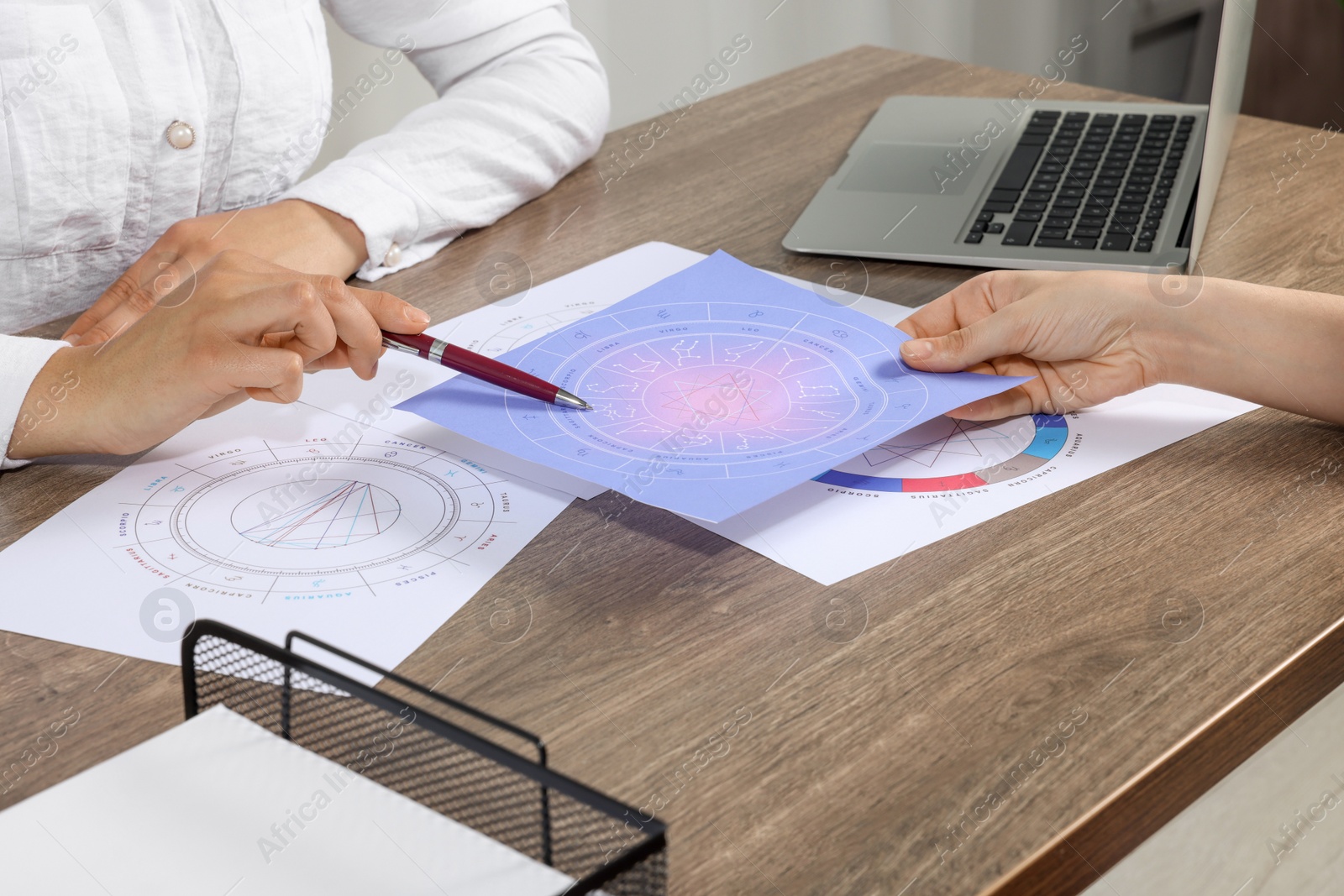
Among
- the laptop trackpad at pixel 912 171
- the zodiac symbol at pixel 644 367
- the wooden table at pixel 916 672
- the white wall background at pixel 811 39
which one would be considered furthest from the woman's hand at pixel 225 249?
the white wall background at pixel 811 39

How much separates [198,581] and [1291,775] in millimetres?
1190

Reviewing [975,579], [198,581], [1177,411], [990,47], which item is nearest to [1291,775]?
[1177,411]

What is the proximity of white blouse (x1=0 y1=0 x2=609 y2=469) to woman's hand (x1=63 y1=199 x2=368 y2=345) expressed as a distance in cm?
2

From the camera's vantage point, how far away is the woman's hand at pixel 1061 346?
2.39 ft

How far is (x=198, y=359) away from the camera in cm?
70

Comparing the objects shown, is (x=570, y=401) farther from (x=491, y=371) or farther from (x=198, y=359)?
(x=198, y=359)

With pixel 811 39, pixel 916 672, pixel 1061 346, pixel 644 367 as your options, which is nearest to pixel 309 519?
pixel 644 367

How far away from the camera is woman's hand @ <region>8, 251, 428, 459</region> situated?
2.28 ft

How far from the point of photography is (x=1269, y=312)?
0.74 m

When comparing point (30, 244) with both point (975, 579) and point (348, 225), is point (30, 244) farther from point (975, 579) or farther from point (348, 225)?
point (975, 579)

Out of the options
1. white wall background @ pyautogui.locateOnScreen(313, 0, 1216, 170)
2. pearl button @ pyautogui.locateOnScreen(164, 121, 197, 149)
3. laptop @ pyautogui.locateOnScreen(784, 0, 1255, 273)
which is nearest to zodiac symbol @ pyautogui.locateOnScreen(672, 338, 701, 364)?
laptop @ pyautogui.locateOnScreen(784, 0, 1255, 273)

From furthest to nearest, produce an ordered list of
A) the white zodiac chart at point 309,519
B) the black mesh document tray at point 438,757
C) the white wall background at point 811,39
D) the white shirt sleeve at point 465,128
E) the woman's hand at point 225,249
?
the white wall background at point 811,39 → the white shirt sleeve at point 465,128 → the woman's hand at point 225,249 → the white zodiac chart at point 309,519 → the black mesh document tray at point 438,757

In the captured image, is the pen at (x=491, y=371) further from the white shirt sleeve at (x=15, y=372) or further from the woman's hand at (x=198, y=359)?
the white shirt sleeve at (x=15, y=372)

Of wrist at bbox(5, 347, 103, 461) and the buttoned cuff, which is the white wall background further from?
wrist at bbox(5, 347, 103, 461)
